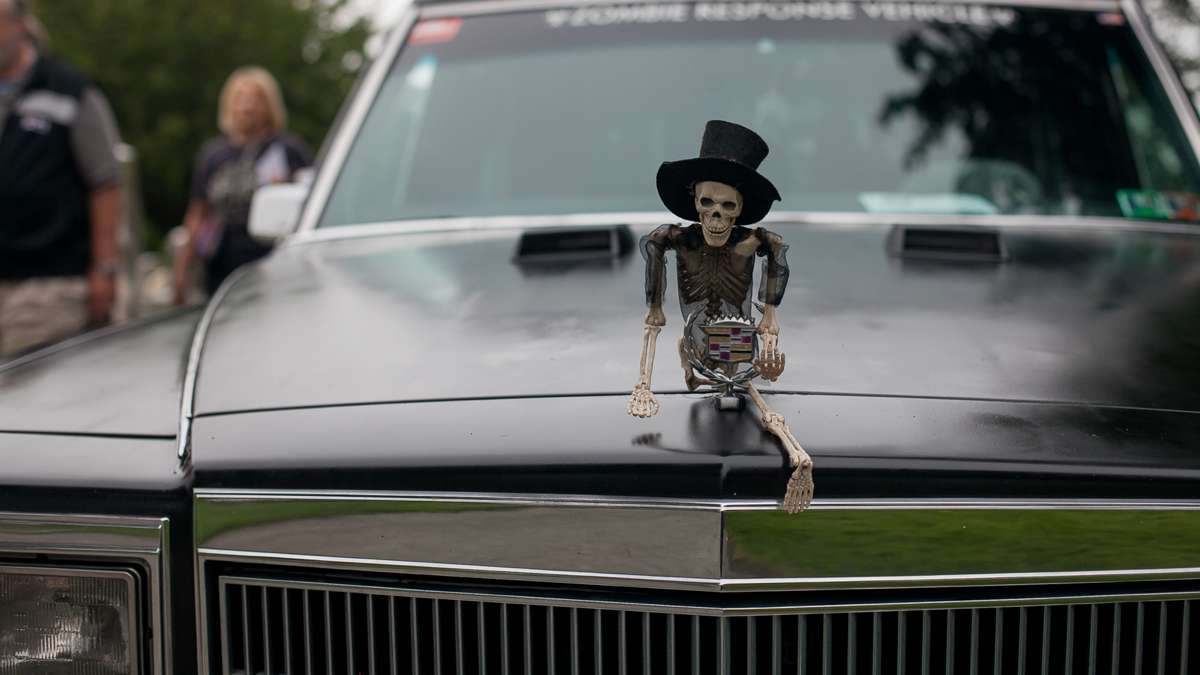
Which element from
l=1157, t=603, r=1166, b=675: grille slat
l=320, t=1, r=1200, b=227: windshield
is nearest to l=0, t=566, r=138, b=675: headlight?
l=1157, t=603, r=1166, b=675: grille slat

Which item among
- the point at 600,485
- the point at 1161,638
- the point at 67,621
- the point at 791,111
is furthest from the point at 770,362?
the point at 791,111

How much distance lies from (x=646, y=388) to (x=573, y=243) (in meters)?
0.91

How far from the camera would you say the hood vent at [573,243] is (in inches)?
96.6

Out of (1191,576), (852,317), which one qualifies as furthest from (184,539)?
(1191,576)

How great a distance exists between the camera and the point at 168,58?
86.9 feet

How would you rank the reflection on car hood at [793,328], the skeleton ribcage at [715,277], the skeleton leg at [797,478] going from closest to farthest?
the skeleton leg at [797,478] < the skeleton ribcage at [715,277] < the reflection on car hood at [793,328]

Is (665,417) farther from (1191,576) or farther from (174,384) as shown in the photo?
(174,384)

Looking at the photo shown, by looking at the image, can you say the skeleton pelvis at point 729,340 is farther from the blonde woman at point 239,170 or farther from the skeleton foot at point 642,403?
the blonde woman at point 239,170

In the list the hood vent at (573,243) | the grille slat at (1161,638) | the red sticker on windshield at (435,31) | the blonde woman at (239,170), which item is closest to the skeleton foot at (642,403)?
the grille slat at (1161,638)

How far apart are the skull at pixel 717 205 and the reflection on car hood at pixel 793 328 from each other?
22cm

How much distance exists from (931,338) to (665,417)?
46cm

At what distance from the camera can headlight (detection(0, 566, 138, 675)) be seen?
1.71m

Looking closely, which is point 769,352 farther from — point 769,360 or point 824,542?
point 824,542

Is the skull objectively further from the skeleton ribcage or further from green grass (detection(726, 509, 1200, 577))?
green grass (detection(726, 509, 1200, 577))
